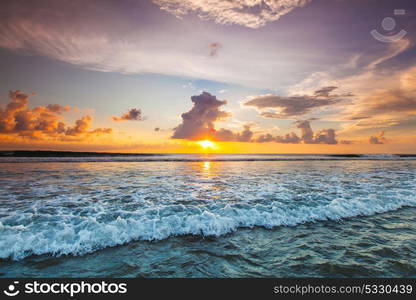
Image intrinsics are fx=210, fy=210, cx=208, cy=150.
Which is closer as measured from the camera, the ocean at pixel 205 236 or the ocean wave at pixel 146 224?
the ocean at pixel 205 236

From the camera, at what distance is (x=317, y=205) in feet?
33.2

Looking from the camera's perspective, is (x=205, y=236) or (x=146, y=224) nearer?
(x=205, y=236)

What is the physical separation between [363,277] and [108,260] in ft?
20.4

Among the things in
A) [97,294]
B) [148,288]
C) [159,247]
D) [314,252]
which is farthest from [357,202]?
[97,294]

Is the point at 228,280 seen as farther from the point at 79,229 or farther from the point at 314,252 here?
the point at 79,229

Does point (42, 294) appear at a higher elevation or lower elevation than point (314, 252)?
lower

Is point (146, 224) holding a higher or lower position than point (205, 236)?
higher

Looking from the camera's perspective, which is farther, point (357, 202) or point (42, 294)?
point (357, 202)

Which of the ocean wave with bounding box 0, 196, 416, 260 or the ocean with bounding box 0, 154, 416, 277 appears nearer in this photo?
the ocean with bounding box 0, 154, 416, 277

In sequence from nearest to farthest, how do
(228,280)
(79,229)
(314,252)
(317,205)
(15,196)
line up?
(228,280) → (314,252) → (79,229) → (317,205) → (15,196)

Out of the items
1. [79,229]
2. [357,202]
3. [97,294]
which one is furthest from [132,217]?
[357,202]

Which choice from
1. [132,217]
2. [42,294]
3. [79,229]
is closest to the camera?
[42,294]

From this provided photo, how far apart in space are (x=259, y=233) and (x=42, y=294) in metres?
6.02

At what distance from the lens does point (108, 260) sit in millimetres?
5480
